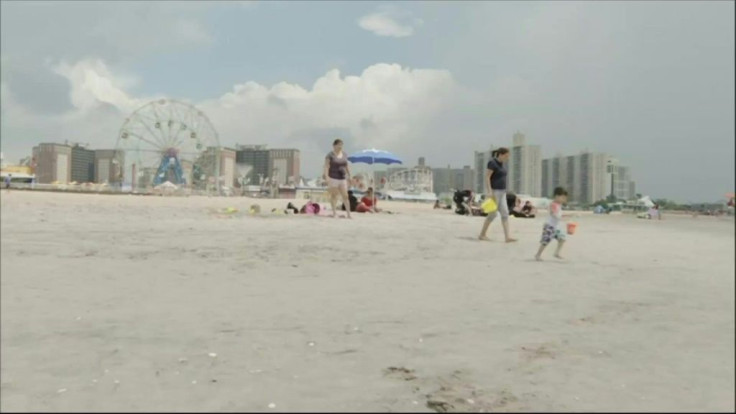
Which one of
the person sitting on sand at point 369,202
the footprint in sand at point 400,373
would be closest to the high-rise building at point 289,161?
the person sitting on sand at point 369,202

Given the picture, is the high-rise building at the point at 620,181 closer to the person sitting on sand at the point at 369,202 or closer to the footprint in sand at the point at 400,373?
the footprint in sand at the point at 400,373

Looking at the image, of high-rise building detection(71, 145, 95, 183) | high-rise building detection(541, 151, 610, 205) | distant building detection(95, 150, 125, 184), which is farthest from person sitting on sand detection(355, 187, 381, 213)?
high-rise building detection(71, 145, 95, 183)

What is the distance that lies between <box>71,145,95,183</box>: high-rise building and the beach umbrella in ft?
184

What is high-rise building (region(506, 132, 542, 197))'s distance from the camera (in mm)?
1923

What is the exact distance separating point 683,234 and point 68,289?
131 inches

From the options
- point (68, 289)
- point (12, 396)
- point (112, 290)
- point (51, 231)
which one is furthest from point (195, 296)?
point (51, 231)

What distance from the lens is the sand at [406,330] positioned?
1260 millimetres

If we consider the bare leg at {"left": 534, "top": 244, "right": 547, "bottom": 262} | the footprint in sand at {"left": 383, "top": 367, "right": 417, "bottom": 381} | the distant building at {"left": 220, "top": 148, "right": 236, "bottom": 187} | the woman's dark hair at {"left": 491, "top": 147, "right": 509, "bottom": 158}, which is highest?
the distant building at {"left": 220, "top": 148, "right": 236, "bottom": 187}

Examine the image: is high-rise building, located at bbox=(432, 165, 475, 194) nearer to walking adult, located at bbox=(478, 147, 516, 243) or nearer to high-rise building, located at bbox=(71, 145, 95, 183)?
walking adult, located at bbox=(478, 147, 516, 243)

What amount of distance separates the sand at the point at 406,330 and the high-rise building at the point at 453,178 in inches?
17.1

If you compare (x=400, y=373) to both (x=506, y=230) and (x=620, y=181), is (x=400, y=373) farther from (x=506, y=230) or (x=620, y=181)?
(x=506, y=230)

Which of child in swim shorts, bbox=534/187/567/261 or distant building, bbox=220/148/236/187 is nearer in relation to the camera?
child in swim shorts, bbox=534/187/567/261

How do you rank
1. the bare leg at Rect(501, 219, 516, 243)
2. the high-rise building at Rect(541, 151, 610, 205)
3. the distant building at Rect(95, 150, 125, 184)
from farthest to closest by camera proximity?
1. the distant building at Rect(95, 150, 125, 184)
2. the bare leg at Rect(501, 219, 516, 243)
3. the high-rise building at Rect(541, 151, 610, 205)

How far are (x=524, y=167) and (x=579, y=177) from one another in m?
0.23
